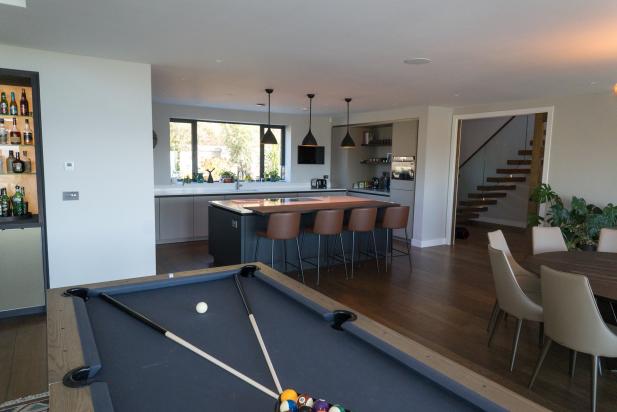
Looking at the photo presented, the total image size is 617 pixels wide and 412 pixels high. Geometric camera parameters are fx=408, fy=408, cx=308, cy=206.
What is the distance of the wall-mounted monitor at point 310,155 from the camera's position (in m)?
8.70

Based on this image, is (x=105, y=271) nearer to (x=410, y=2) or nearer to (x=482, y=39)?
(x=410, y=2)

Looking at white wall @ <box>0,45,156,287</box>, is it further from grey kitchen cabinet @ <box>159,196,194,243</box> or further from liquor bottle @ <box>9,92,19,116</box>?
grey kitchen cabinet @ <box>159,196,194,243</box>

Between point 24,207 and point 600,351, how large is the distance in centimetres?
486

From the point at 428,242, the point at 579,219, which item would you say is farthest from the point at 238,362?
the point at 428,242

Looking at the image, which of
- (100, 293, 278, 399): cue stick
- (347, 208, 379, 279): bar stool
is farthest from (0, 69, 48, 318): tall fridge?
(347, 208, 379, 279): bar stool

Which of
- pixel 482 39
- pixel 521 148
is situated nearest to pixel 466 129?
pixel 521 148

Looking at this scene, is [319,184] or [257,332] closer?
[257,332]

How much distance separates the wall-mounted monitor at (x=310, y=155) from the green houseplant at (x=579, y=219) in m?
4.49

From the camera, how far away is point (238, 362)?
1.48 m

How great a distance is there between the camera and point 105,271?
4.25m

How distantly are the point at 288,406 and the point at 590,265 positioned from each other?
3105mm

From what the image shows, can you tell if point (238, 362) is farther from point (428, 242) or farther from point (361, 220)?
point (428, 242)

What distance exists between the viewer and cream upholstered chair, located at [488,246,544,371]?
2.88 metres

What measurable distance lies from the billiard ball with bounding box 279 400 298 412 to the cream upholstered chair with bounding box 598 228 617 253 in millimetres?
4109
